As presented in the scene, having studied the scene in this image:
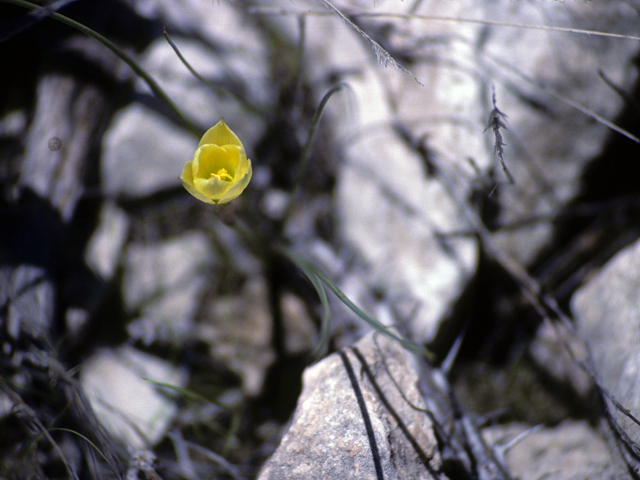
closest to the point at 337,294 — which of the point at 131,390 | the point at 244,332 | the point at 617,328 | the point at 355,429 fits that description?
the point at 355,429

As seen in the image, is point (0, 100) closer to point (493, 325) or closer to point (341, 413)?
point (341, 413)

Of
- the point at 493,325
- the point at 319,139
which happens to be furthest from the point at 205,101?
the point at 493,325

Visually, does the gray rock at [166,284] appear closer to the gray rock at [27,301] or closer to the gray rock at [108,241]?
the gray rock at [108,241]

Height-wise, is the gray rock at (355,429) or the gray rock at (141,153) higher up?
the gray rock at (141,153)

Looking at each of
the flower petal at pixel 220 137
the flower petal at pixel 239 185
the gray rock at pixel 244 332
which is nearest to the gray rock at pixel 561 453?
the gray rock at pixel 244 332

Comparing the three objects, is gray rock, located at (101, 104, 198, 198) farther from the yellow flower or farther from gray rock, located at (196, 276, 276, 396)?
gray rock, located at (196, 276, 276, 396)

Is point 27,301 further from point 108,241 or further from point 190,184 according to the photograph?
point 190,184
